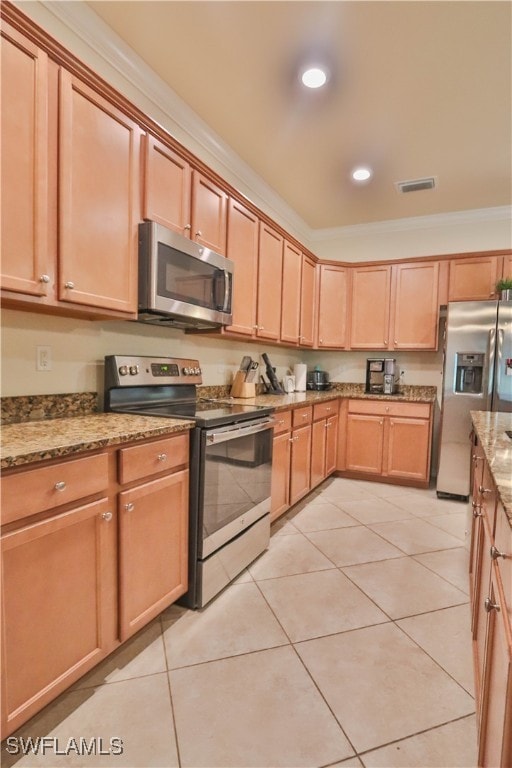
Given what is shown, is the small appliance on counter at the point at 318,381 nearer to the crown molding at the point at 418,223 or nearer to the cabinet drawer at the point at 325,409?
the cabinet drawer at the point at 325,409

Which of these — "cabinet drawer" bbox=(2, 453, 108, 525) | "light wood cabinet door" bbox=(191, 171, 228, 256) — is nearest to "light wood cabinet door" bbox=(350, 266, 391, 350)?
"light wood cabinet door" bbox=(191, 171, 228, 256)

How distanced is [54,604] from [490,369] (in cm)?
355

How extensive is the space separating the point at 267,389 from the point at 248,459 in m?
1.56

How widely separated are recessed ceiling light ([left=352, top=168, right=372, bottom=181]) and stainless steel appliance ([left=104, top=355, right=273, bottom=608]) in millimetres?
2266

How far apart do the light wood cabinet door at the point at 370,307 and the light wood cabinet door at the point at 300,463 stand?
59.6 inches

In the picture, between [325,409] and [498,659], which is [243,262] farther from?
[498,659]

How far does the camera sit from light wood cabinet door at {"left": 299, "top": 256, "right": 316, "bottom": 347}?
394 centimetres

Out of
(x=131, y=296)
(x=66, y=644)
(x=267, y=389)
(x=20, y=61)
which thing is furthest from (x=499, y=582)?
(x=267, y=389)

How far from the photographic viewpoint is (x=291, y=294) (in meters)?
3.67

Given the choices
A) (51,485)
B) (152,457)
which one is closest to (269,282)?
(152,457)

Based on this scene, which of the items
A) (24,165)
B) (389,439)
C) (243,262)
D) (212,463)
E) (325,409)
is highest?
(243,262)

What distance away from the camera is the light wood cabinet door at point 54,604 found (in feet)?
3.67

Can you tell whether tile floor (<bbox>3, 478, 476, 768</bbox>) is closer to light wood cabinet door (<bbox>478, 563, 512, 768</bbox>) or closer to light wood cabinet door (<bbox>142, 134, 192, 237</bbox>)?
light wood cabinet door (<bbox>478, 563, 512, 768</bbox>)

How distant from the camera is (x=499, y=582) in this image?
93 centimetres
